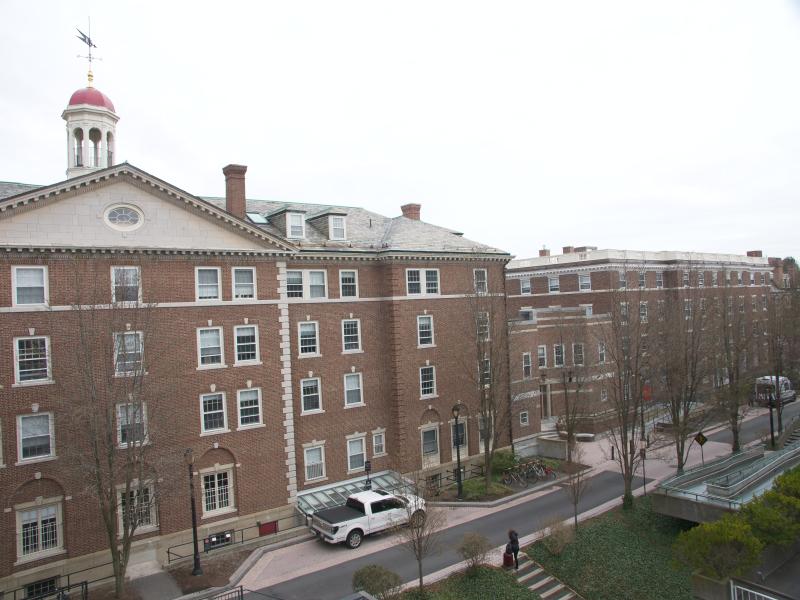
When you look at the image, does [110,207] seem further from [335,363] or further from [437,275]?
[437,275]

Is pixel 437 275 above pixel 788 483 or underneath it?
above

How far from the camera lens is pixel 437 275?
32562mm

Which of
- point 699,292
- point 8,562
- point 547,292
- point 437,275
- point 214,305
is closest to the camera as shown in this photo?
point 8,562

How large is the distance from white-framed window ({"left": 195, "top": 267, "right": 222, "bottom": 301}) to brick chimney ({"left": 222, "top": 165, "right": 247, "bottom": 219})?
3.77m

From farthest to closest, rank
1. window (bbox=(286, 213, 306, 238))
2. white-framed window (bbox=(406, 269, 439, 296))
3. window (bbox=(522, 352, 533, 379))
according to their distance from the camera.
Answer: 1. window (bbox=(522, 352, 533, 379))
2. white-framed window (bbox=(406, 269, 439, 296))
3. window (bbox=(286, 213, 306, 238))

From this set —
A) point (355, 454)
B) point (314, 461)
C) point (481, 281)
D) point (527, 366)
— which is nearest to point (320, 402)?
point (314, 461)

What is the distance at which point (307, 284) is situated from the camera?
2831 cm

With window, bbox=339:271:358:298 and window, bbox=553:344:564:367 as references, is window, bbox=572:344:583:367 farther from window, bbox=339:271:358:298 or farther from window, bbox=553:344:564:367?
window, bbox=339:271:358:298

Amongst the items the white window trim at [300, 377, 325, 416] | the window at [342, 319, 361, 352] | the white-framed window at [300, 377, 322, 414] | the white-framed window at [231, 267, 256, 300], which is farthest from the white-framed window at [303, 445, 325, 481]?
the white-framed window at [231, 267, 256, 300]

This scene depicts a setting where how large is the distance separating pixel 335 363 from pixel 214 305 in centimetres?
718

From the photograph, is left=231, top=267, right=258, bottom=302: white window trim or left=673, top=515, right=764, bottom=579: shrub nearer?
left=673, top=515, right=764, bottom=579: shrub

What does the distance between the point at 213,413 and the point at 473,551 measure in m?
12.4

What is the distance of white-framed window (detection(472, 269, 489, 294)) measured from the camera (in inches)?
1316

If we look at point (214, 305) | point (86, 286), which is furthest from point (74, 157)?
point (214, 305)
